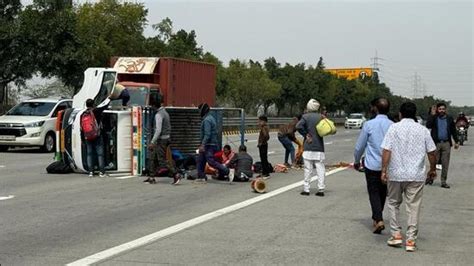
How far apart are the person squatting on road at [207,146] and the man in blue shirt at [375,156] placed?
16.7ft

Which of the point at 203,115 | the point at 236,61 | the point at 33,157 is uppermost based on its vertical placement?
the point at 236,61

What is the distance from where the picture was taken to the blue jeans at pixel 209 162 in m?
14.0

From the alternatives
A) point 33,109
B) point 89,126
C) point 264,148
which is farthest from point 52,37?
point 264,148

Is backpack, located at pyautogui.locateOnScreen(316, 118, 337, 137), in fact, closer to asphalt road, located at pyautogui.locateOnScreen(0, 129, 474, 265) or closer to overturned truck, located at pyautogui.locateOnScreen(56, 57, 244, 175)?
asphalt road, located at pyautogui.locateOnScreen(0, 129, 474, 265)

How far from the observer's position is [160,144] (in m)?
13.9

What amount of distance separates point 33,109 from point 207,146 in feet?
39.2

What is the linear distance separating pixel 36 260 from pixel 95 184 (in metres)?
6.83

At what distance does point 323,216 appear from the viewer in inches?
397

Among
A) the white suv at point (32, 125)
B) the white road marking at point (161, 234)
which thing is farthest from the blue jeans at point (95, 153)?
the white suv at point (32, 125)

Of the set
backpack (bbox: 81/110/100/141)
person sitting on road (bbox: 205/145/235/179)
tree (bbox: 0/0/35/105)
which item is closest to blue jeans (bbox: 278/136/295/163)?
person sitting on road (bbox: 205/145/235/179)

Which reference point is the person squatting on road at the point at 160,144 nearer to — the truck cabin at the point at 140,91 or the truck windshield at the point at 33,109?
the truck cabin at the point at 140,91

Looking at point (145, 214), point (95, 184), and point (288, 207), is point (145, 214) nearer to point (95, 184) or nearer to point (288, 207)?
point (288, 207)

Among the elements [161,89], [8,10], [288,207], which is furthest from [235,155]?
[8,10]

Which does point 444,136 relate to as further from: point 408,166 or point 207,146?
point 408,166
